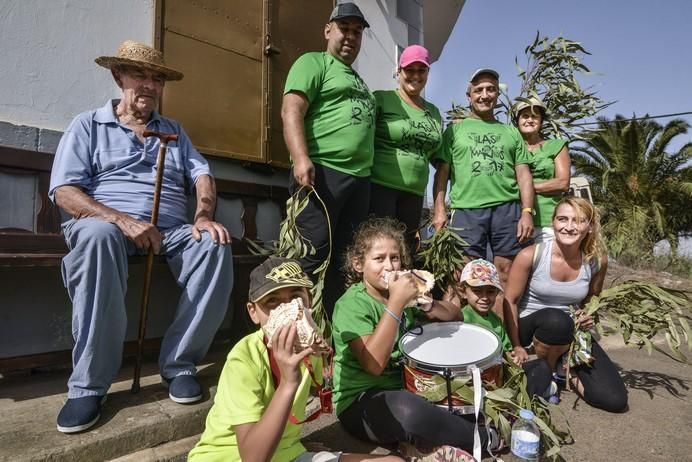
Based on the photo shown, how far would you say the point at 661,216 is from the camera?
16.0 metres

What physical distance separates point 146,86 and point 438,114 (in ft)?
6.88

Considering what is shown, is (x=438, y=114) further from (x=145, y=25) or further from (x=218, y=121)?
(x=145, y=25)

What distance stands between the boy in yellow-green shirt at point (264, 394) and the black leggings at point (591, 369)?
5.38ft

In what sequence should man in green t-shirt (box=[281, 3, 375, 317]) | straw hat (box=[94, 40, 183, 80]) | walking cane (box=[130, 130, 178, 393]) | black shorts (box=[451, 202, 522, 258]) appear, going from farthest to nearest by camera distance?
1. black shorts (box=[451, 202, 522, 258])
2. man in green t-shirt (box=[281, 3, 375, 317])
3. straw hat (box=[94, 40, 183, 80])
4. walking cane (box=[130, 130, 178, 393])

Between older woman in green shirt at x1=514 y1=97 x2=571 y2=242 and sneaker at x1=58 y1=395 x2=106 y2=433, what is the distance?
10.8 feet

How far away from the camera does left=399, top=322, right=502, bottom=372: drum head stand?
2.12 metres

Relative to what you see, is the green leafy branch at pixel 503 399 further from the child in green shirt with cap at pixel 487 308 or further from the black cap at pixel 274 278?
the black cap at pixel 274 278

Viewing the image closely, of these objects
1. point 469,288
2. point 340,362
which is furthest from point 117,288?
point 469,288

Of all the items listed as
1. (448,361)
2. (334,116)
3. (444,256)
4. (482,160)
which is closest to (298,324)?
(448,361)

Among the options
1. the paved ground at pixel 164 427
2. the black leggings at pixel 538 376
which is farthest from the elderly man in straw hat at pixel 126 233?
the black leggings at pixel 538 376

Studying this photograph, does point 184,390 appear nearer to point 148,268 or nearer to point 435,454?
point 148,268

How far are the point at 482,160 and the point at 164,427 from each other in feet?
9.30

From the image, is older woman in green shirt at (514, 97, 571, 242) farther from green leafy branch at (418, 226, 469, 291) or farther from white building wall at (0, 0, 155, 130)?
white building wall at (0, 0, 155, 130)

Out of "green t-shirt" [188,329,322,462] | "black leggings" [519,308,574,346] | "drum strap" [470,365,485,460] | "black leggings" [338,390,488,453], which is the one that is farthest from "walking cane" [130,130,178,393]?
"black leggings" [519,308,574,346]
